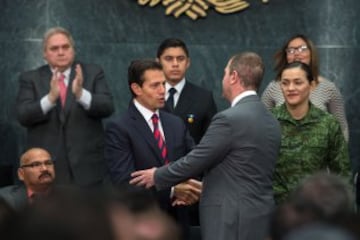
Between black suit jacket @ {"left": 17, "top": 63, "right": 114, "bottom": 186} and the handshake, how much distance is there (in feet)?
3.37

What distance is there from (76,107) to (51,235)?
5.98 meters

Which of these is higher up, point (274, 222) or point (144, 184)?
point (274, 222)

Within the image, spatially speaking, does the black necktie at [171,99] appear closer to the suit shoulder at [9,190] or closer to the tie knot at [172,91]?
the tie knot at [172,91]

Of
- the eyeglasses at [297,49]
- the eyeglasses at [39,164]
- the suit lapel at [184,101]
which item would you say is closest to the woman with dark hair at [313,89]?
the eyeglasses at [297,49]

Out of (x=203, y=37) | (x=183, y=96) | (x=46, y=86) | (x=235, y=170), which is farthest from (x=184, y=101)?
(x=235, y=170)

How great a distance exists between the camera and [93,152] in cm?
826

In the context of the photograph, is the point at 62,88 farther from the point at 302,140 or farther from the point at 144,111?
the point at 302,140

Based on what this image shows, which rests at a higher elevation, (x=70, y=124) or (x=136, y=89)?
(x=136, y=89)

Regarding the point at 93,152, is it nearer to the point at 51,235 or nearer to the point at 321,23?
the point at 321,23

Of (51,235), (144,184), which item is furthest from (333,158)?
(51,235)

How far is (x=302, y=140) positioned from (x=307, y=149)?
0.08 metres

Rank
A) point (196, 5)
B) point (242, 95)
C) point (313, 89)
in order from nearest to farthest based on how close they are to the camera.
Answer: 1. point (242, 95)
2. point (313, 89)
3. point (196, 5)

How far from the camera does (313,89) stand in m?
8.34

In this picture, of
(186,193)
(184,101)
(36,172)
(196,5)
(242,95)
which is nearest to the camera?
(242,95)
